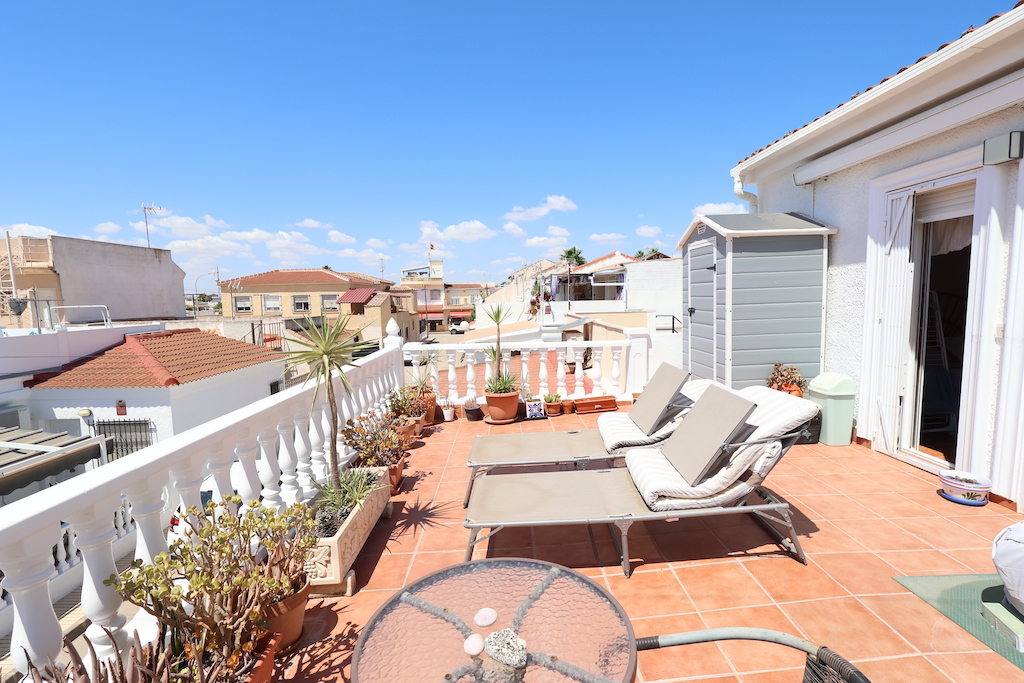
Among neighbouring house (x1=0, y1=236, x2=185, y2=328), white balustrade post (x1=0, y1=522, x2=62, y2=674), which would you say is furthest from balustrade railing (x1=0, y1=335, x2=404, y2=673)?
neighbouring house (x1=0, y1=236, x2=185, y2=328)

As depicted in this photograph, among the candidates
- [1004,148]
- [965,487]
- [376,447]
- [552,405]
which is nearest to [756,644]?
[965,487]

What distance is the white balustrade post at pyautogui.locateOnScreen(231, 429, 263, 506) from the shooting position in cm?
276

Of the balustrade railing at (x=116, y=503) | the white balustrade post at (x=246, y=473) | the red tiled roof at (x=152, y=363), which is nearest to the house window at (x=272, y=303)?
the red tiled roof at (x=152, y=363)

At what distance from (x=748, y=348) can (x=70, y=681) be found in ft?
22.0

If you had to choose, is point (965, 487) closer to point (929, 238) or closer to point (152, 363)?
point (929, 238)

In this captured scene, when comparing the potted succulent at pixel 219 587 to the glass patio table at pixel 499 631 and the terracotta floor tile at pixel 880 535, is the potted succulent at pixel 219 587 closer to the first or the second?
the glass patio table at pixel 499 631

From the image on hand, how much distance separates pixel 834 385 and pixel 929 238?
190 centimetres

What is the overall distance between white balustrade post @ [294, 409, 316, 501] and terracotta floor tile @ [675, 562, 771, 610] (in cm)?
285

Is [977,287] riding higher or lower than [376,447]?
higher

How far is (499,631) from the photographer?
5.50 ft

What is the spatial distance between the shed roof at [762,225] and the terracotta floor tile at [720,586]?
14.2ft

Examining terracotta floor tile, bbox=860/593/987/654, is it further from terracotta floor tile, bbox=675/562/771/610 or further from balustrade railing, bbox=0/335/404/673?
balustrade railing, bbox=0/335/404/673

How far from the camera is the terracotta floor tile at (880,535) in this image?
3336 mm

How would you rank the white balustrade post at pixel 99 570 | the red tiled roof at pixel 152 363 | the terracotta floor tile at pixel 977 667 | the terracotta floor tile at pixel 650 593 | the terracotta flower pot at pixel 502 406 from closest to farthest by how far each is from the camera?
the white balustrade post at pixel 99 570
the terracotta floor tile at pixel 977 667
the terracotta floor tile at pixel 650 593
the terracotta flower pot at pixel 502 406
the red tiled roof at pixel 152 363
